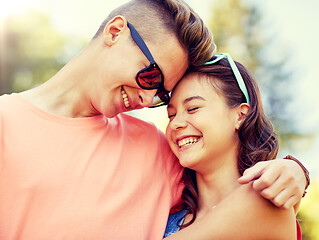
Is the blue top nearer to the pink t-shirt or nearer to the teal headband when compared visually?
the pink t-shirt

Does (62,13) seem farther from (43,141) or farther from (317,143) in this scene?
(43,141)

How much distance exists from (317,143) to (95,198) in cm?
1141

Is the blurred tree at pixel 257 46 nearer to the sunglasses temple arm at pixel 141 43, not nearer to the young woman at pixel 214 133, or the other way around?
the young woman at pixel 214 133

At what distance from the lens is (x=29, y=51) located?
14.2m

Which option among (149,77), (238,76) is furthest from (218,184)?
(149,77)

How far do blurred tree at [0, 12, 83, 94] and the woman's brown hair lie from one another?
39.2ft

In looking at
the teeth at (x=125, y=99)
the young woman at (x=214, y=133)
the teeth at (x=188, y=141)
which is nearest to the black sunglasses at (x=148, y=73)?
the teeth at (x=125, y=99)

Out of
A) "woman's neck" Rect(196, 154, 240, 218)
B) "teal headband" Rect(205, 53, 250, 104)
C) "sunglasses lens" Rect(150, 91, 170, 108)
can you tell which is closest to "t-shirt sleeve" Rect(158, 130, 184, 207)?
"woman's neck" Rect(196, 154, 240, 218)

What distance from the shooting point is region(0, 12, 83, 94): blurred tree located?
1397 cm

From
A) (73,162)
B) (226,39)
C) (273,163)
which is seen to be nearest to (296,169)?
(273,163)

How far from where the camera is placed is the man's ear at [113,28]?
8.15 feet

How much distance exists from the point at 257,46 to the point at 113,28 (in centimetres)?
1257

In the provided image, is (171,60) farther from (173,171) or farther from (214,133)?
(173,171)

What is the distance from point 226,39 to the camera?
45.8 feet
